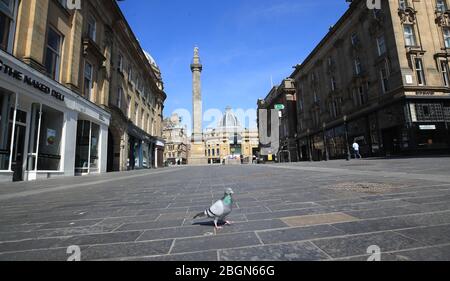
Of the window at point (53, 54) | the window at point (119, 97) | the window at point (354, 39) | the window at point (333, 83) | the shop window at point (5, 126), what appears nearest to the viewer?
the shop window at point (5, 126)

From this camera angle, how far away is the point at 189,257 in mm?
1767

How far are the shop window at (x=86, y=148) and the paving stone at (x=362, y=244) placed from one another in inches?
676

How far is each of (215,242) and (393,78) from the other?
28260mm

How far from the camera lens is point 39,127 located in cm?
1196

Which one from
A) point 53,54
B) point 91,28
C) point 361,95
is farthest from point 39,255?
point 361,95

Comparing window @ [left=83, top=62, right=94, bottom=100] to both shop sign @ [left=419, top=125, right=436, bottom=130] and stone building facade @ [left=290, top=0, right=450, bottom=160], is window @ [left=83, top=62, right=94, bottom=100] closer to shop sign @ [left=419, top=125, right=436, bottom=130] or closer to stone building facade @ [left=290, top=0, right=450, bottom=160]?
stone building facade @ [left=290, top=0, right=450, bottom=160]

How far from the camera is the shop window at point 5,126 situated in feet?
32.8

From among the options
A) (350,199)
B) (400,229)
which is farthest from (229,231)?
(350,199)

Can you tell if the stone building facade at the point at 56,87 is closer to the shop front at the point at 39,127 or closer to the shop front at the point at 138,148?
the shop front at the point at 39,127

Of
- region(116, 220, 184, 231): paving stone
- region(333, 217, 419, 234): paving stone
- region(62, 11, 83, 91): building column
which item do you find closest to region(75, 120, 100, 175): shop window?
region(62, 11, 83, 91): building column

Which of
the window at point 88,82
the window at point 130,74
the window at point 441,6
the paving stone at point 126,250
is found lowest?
the paving stone at point 126,250

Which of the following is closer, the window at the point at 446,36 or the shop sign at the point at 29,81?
the shop sign at the point at 29,81

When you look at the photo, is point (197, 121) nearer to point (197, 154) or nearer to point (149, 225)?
point (197, 154)

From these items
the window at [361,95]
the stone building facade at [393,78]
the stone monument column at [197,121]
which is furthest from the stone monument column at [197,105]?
the window at [361,95]
